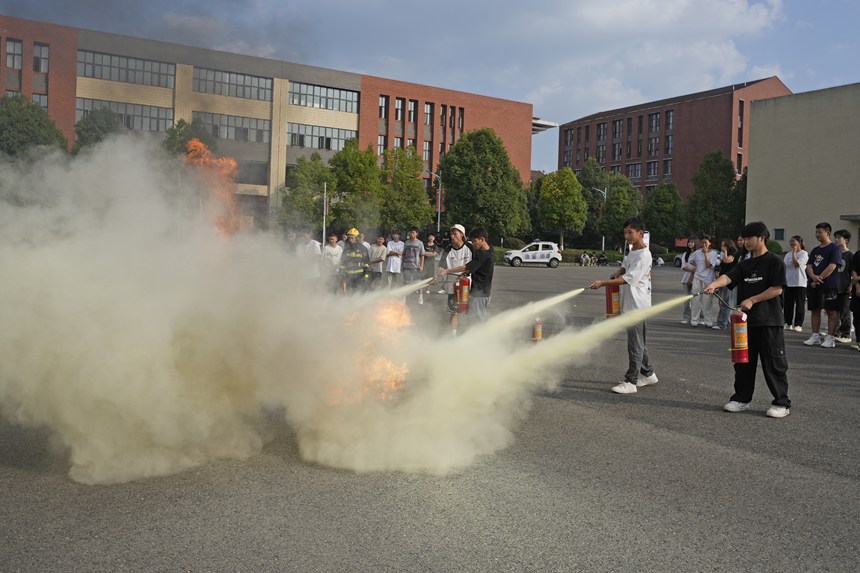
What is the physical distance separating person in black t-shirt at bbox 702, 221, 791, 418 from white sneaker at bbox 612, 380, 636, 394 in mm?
1096

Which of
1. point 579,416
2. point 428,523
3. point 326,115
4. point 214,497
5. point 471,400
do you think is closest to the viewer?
point 428,523

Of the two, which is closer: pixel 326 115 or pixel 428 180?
pixel 326 115

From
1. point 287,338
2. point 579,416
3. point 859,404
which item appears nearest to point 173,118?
point 287,338

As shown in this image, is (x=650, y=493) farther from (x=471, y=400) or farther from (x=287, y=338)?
(x=287, y=338)

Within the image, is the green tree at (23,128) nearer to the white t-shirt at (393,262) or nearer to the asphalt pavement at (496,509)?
the asphalt pavement at (496,509)

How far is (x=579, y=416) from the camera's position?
6.98 meters

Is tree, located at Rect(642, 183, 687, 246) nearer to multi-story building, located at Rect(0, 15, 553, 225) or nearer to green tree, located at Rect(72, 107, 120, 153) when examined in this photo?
multi-story building, located at Rect(0, 15, 553, 225)

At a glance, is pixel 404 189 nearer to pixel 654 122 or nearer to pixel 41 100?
pixel 41 100

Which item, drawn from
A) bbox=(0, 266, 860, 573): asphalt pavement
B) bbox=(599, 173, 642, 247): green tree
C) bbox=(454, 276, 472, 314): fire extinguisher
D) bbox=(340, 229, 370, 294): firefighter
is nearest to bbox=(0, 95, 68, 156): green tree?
bbox=(0, 266, 860, 573): asphalt pavement

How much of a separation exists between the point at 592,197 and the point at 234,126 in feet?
259

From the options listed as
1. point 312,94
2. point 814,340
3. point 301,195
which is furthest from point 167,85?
point 814,340

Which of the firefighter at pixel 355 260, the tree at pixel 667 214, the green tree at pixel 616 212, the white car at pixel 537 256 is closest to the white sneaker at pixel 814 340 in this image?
the firefighter at pixel 355 260

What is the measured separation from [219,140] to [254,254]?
103 centimetres

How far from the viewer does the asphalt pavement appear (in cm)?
374
